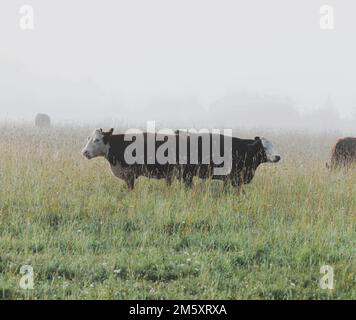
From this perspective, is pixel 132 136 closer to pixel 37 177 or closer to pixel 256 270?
pixel 37 177

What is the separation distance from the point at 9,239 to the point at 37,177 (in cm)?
324

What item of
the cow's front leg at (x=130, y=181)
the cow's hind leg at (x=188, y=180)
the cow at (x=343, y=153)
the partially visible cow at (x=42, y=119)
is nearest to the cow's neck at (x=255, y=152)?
the cow's hind leg at (x=188, y=180)

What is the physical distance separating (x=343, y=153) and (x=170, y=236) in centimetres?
865

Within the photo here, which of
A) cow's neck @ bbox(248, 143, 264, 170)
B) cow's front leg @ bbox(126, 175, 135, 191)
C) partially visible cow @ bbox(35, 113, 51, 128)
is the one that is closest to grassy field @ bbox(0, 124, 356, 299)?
cow's front leg @ bbox(126, 175, 135, 191)

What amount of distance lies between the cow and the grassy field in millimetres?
3088

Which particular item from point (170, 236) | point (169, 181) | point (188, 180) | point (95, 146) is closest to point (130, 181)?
point (169, 181)

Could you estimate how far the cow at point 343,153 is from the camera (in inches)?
568

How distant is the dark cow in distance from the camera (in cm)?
1030

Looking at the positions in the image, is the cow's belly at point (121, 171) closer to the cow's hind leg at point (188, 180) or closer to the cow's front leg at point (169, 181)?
the cow's front leg at point (169, 181)

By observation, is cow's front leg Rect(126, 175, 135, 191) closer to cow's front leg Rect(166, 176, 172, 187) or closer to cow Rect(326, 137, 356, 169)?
cow's front leg Rect(166, 176, 172, 187)

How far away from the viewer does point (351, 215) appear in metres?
8.85

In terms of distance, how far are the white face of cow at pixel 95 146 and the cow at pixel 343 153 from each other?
686 cm
